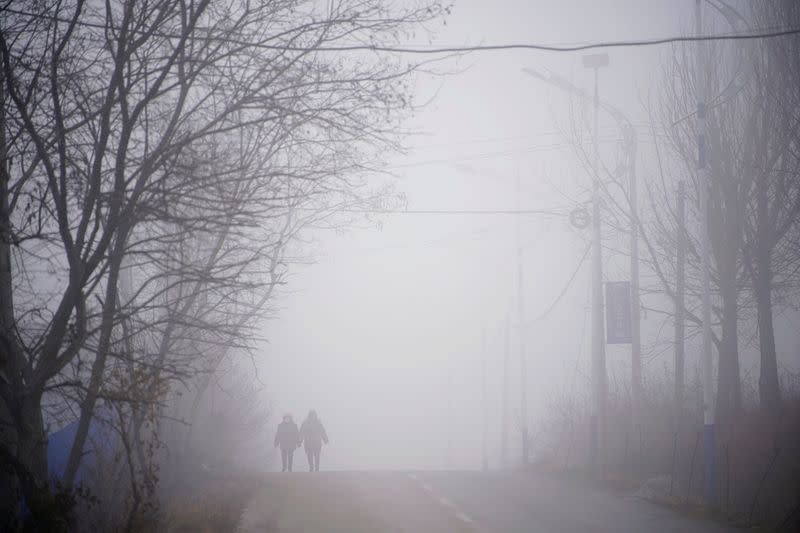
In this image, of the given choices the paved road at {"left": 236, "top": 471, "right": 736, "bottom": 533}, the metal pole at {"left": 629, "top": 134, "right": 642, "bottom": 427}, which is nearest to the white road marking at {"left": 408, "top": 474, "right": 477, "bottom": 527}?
the paved road at {"left": 236, "top": 471, "right": 736, "bottom": 533}

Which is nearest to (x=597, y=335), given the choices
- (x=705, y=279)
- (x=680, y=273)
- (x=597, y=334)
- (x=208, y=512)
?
(x=597, y=334)

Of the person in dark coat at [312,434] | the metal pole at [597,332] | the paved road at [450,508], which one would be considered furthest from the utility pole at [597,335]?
the person in dark coat at [312,434]

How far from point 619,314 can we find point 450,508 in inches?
403

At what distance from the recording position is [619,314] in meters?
20.4

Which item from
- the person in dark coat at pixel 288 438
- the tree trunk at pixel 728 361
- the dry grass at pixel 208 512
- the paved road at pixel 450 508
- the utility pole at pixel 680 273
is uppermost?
the utility pole at pixel 680 273

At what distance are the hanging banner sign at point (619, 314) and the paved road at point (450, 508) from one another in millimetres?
4991

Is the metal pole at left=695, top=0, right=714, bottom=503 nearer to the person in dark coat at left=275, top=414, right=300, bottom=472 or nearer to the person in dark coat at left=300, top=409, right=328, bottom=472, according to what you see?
the person in dark coat at left=300, top=409, right=328, bottom=472

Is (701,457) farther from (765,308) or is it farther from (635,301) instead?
(635,301)

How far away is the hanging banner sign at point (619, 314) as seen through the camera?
2038cm

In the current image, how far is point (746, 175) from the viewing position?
17484 mm

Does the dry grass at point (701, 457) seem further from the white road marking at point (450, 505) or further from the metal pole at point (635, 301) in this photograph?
the white road marking at point (450, 505)

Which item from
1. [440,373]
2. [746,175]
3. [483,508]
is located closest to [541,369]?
[440,373]

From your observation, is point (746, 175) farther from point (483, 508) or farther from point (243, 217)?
point (243, 217)

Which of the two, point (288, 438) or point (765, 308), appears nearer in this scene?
point (765, 308)
